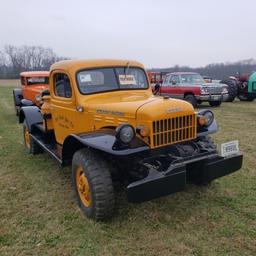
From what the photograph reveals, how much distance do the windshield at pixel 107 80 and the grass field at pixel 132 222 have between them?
5.04 feet

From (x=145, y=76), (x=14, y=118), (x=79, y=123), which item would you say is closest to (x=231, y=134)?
(x=145, y=76)

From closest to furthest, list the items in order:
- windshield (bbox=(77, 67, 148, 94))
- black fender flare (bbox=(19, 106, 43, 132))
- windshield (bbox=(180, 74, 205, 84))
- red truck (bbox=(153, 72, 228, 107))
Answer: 1. windshield (bbox=(77, 67, 148, 94))
2. black fender flare (bbox=(19, 106, 43, 132))
3. red truck (bbox=(153, 72, 228, 107))
4. windshield (bbox=(180, 74, 205, 84))

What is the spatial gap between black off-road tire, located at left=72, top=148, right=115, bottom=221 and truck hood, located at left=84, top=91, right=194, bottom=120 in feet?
2.04

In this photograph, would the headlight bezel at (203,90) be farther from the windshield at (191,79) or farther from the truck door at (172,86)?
the truck door at (172,86)

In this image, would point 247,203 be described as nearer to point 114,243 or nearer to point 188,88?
point 114,243

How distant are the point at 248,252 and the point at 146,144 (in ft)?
4.92

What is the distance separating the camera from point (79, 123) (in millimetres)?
4625

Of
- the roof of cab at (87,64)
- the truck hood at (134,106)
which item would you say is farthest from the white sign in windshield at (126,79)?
the truck hood at (134,106)

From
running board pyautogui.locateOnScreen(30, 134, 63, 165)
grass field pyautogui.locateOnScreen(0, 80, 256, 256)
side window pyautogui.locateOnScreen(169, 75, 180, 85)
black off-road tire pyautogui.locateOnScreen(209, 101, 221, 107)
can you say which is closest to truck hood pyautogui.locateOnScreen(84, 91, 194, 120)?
running board pyautogui.locateOnScreen(30, 134, 63, 165)

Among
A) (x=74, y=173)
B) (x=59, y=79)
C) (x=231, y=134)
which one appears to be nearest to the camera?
(x=74, y=173)

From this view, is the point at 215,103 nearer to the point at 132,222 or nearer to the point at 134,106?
the point at 134,106

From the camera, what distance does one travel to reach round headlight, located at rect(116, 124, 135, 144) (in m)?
3.40

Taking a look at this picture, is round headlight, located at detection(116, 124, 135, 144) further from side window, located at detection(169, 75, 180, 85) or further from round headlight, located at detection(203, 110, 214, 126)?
side window, located at detection(169, 75, 180, 85)

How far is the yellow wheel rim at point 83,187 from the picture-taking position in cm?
386
